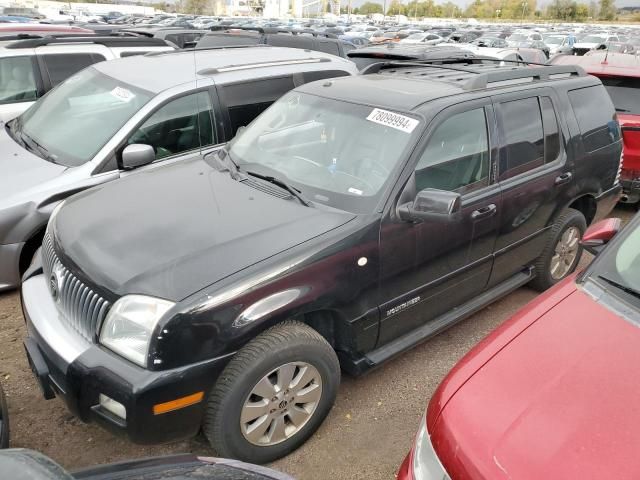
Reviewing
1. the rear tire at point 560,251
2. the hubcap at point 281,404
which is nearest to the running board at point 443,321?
the rear tire at point 560,251

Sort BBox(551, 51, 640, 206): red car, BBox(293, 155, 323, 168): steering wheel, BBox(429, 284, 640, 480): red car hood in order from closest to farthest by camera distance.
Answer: BBox(429, 284, 640, 480): red car hood, BBox(293, 155, 323, 168): steering wheel, BBox(551, 51, 640, 206): red car

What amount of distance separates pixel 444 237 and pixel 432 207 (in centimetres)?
47

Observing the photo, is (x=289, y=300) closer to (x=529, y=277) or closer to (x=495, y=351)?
(x=495, y=351)

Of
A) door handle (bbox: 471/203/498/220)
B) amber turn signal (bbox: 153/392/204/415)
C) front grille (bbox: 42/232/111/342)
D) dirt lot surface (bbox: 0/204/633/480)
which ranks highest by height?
door handle (bbox: 471/203/498/220)

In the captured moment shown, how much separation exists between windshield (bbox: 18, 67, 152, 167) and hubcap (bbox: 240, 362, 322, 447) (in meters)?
2.59

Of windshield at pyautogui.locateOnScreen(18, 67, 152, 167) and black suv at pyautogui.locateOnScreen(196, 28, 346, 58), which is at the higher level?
black suv at pyautogui.locateOnScreen(196, 28, 346, 58)

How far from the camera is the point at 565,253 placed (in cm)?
458

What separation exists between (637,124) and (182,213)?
5.26 meters

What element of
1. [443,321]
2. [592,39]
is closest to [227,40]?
[443,321]

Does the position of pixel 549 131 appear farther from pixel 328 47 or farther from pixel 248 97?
pixel 328 47

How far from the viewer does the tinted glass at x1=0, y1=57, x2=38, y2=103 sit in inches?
242

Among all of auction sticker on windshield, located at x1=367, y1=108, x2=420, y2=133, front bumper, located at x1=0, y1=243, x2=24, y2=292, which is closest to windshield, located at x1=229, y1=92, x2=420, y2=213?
auction sticker on windshield, located at x1=367, y1=108, x2=420, y2=133

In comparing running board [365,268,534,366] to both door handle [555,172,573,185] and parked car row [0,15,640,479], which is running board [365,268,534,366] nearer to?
parked car row [0,15,640,479]

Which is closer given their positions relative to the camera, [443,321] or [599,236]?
[599,236]
